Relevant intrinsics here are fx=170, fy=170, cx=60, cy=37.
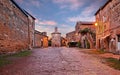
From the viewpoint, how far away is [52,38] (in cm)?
6938

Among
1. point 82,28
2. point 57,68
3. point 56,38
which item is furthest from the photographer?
point 56,38

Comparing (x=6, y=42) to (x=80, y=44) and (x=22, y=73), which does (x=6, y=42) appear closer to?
(x=22, y=73)

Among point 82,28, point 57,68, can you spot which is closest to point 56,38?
point 82,28

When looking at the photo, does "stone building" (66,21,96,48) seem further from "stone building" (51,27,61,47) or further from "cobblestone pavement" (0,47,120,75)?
"cobblestone pavement" (0,47,120,75)

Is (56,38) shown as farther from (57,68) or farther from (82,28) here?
(57,68)

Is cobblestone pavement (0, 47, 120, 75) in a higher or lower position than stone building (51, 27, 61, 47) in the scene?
lower

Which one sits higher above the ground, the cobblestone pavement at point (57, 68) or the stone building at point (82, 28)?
the stone building at point (82, 28)

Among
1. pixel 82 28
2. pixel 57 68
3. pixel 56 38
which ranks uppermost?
pixel 82 28

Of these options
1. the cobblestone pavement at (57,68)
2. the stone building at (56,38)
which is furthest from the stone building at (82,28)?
the cobblestone pavement at (57,68)

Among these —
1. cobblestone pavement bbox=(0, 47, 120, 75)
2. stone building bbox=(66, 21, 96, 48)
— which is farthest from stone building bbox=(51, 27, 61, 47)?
cobblestone pavement bbox=(0, 47, 120, 75)

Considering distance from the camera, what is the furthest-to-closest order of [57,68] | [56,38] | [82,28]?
[56,38], [82,28], [57,68]

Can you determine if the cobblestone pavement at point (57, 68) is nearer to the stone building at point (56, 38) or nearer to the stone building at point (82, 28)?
the stone building at point (82, 28)

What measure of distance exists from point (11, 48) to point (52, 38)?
168ft

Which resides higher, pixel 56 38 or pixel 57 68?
pixel 56 38
